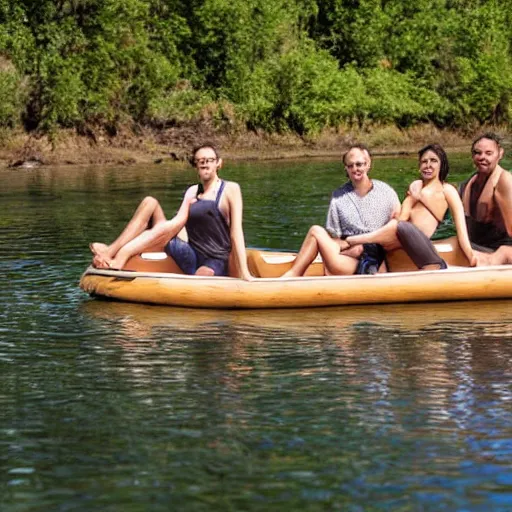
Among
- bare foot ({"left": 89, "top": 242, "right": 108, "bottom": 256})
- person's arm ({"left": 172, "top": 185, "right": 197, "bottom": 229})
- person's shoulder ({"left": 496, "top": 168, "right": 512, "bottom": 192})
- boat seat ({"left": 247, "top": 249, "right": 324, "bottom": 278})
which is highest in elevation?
person's shoulder ({"left": 496, "top": 168, "right": 512, "bottom": 192})

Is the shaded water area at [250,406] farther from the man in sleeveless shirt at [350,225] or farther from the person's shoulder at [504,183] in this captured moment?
the person's shoulder at [504,183]

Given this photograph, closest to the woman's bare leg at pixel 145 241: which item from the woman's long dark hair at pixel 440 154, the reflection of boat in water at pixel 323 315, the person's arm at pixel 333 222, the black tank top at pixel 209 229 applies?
the black tank top at pixel 209 229

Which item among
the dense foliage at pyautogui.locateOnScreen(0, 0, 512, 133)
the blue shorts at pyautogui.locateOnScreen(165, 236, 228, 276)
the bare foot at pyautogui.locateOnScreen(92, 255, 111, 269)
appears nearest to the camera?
the blue shorts at pyautogui.locateOnScreen(165, 236, 228, 276)

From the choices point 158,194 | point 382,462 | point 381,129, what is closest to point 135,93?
point 381,129

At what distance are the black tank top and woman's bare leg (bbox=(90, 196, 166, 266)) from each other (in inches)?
13.8

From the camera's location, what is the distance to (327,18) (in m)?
40.8

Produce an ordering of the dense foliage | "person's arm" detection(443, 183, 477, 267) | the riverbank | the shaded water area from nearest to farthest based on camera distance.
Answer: the shaded water area → "person's arm" detection(443, 183, 477, 267) → the riverbank → the dense foliage

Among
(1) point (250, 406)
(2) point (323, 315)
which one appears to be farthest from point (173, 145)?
(1) point (250, 406)

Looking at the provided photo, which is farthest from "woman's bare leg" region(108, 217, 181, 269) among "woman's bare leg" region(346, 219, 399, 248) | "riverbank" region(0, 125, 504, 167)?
"riverbank" region(0, 125, 504, 167)

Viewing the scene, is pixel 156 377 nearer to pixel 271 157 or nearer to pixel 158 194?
pixel 158 194

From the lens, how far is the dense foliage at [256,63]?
32.9 m

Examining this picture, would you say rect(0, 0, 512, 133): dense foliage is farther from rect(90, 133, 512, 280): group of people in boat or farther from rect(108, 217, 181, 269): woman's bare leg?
rect(90, 133, 512, 280): group of people in boat

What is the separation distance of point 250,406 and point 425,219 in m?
3.53

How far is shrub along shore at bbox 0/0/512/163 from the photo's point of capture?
32.6 metres
